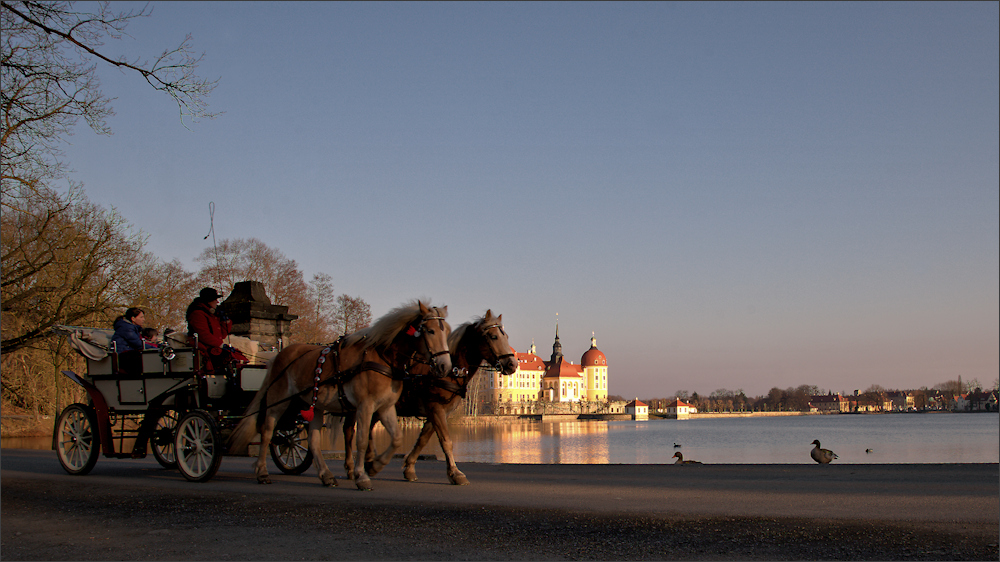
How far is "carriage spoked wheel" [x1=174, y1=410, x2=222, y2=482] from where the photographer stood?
404 inches

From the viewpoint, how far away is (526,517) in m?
7.32

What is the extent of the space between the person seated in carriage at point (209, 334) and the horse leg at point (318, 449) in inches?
60.0

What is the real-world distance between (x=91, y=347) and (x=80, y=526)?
4.47 m

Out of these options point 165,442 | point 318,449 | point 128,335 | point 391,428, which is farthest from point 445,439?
point 128,335

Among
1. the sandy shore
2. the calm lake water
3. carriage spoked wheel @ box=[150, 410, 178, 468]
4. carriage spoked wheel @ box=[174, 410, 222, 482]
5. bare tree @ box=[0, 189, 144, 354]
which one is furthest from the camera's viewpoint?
the calm lake water

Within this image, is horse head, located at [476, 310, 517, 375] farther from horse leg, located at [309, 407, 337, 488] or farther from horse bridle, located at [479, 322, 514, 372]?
horse leg, located at [309, 407, 337, 488]

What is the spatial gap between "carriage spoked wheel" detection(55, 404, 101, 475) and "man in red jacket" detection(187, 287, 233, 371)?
2054 millimetres

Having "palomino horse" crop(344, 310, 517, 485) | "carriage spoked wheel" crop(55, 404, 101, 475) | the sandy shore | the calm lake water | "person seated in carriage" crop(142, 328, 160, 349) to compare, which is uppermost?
"person seated in carriage" crop(142, 328, 160, 349)

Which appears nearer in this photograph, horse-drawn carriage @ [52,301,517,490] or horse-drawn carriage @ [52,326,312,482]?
horse-drawn carriage @ [52,301,517,490]

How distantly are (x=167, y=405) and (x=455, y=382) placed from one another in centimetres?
414

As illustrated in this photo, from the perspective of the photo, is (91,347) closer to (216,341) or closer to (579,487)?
(216,341)

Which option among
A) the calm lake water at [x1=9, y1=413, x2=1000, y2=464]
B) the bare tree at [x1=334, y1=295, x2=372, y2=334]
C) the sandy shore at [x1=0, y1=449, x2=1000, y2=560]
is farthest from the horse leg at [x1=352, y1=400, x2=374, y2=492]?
the bare tree at [x1=334, y1=295, x2=372, y2=334]

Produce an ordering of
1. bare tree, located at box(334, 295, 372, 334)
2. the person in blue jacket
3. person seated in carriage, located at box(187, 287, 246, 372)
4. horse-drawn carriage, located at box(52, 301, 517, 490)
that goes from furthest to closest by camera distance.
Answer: bare tree, located at box(334, 295, 372, 334) → the person in blue jacket → person seated in carriage, located at box(187, 287, 246, 372) → horse-drawn carriage, located at box(52, 301, 517, 490)

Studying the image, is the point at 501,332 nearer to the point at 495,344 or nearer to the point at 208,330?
the point at 495,344
